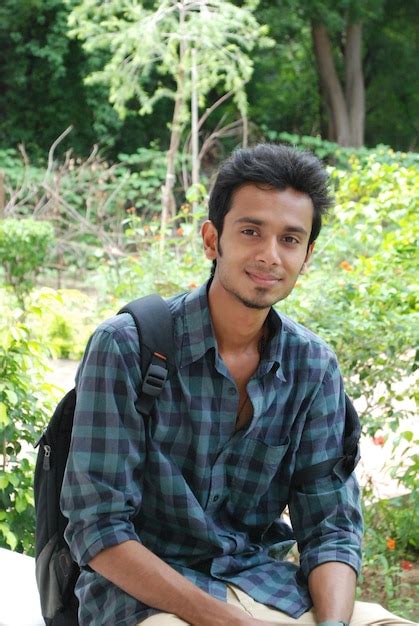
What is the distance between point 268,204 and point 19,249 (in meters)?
8.30

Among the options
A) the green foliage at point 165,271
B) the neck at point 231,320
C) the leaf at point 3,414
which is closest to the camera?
the neck at point 231,320

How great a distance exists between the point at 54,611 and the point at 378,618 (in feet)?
2.31

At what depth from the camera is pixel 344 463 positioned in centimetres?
239

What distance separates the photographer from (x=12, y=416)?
342 cm

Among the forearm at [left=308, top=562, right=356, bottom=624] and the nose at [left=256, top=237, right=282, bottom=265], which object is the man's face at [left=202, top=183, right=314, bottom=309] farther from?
the forearm at [left=308, top=562, right=356, bottom=624]

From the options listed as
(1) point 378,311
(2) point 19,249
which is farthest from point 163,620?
(2) point 19,249

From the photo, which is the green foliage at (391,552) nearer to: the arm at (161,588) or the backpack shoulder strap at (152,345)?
the arm at (161,588)

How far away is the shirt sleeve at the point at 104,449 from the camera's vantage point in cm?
210

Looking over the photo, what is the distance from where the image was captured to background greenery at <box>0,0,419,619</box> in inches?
162

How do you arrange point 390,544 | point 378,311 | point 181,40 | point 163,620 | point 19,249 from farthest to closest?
point 181,40
point 19,249
point 378,311
point 390,544
point 163,620

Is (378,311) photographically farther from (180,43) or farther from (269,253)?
(180,43)

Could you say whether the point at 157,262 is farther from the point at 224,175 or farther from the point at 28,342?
the point at 224,175

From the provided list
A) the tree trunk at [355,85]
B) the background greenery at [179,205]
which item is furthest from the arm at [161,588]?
the tree trunk at [355,85]

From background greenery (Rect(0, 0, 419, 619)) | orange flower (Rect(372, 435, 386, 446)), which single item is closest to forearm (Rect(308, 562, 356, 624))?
background greenery (Rect(0, 0, 419, 619))
